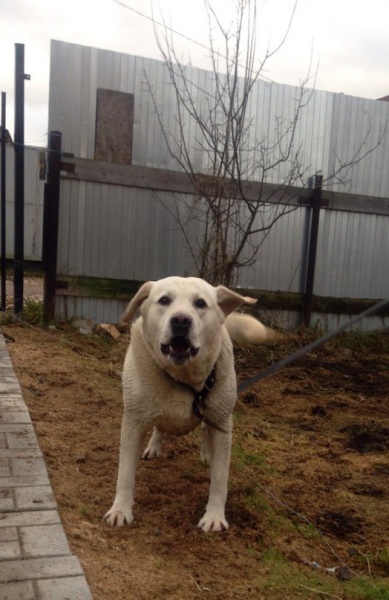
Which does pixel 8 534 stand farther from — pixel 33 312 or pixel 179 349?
pixel 33 312

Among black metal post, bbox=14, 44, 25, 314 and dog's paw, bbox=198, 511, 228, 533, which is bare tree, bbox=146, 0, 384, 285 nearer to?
black metal post, bbox=14, 44, 25, 314

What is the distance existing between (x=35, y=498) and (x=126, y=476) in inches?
17.7

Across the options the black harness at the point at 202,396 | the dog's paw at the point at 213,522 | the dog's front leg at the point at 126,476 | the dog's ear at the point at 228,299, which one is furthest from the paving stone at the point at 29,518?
the dog's ear at the point at 228,299

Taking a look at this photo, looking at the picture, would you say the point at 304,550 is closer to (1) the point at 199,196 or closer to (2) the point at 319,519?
(2) the point at 319,519

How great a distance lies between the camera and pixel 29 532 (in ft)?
8.76

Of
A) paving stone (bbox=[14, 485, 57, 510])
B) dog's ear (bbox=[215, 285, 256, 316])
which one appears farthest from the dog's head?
paving stone (bbox=[14, 485, 57, 510])

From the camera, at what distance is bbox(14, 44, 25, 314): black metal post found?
7590 millimetres

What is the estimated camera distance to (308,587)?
100 inches

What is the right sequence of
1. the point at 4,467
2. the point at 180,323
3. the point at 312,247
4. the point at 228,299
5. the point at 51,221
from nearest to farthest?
the point at 180,323
the point at 228,299
the point at 4,467
the point at 51,221
the point at 312,247

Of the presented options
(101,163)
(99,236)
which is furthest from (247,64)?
(99,236)

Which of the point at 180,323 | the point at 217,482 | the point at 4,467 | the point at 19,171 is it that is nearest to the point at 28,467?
the point at 4,467

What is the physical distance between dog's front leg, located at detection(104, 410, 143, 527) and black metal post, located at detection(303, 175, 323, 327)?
5.69m

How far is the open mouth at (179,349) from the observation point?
282 centimetres

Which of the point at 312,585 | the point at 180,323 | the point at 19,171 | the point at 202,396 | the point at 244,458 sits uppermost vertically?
the point at 19,171
